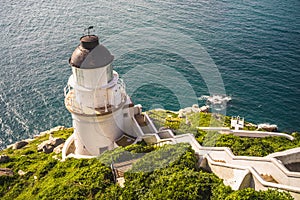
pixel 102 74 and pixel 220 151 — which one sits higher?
pixel 102 74

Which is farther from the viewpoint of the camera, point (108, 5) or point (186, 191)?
point (108, 5)

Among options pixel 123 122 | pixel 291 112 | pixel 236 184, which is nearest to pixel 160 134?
pixel 123 122

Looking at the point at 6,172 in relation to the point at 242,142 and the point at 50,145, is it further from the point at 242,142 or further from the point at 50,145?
the point at 242,142

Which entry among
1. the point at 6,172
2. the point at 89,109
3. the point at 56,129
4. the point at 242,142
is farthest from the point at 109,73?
the point at 56,129

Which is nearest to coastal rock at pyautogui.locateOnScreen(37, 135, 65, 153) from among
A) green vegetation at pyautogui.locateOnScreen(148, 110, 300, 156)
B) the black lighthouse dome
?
green vegetation at pyautogui.locateOnScreen(148, 110, 300, 156)

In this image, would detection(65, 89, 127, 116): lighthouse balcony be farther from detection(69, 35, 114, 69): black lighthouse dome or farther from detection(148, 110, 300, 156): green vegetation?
detection(148, 110, 300, 156): green vegetation

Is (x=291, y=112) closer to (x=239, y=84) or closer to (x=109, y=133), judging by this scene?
(x=239, y=84)
